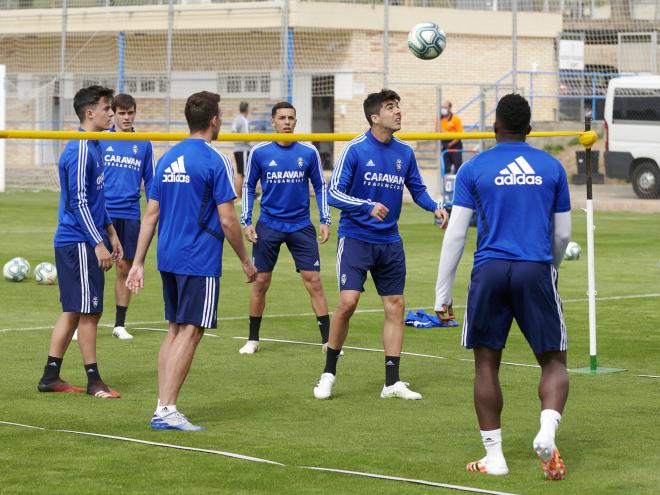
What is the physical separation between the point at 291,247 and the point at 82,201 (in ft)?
10.0

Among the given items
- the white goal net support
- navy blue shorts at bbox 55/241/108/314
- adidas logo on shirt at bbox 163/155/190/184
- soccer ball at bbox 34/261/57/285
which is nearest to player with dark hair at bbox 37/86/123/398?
navy blue shorts at bbox 55/241/108/314

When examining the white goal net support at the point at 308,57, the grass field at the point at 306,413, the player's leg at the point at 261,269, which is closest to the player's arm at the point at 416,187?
the grass field at the point at 306,413

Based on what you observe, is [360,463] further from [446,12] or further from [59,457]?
[446,12]

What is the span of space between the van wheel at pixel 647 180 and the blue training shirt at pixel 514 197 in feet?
90.3

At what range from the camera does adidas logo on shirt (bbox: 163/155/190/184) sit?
30.8 feet

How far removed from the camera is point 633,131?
34.9 metres

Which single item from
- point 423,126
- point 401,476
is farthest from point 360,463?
point 423,126

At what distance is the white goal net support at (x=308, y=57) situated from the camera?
4300 centimetres

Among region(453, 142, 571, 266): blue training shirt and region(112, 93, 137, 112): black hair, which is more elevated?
region(112, 93, 137, 112): black hair

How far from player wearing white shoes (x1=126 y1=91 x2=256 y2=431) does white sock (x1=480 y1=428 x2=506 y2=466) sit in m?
2.17

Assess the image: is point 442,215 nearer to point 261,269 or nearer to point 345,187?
point 345,187

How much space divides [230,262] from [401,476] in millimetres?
13612

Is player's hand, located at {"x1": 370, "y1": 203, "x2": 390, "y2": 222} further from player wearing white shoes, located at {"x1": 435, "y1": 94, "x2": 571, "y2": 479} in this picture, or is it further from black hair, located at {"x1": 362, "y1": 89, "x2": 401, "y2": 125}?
player wearing white shoes, located at {"x1": 435, "y1": 94, "x2": 571, "y2": 479}

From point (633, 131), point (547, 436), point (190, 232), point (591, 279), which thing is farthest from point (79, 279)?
point (633, 131)
